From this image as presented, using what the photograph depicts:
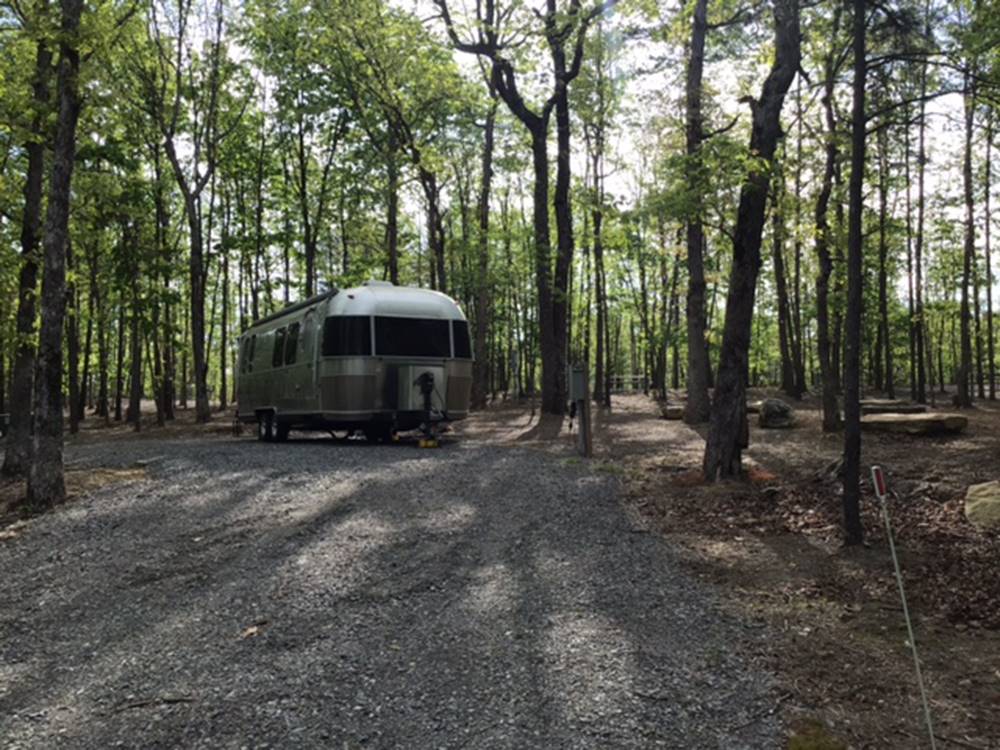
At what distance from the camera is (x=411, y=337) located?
14367mm

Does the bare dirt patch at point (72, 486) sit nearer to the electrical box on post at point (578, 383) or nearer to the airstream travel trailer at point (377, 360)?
the airstream travel trailer at point (377, 360)

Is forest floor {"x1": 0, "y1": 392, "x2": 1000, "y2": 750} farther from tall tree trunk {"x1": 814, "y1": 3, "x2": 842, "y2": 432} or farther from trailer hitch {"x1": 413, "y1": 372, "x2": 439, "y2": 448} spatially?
trailer hitch {"x1": 413, "y1": 372, "x2": 439, "y2": 448}

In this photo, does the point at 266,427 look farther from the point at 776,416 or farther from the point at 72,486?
the point at 776,416

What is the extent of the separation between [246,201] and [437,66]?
13.6m

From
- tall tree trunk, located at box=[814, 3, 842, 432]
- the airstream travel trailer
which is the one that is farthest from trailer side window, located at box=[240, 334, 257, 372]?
tall tree trunk, located at box=[814, 3, 842, 432]

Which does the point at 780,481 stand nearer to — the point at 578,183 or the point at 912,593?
the point at 912,593

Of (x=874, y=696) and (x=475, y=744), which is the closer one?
(x=475, y=744)

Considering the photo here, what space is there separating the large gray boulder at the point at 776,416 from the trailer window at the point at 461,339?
6821 millimetres

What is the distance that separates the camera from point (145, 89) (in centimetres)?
2222

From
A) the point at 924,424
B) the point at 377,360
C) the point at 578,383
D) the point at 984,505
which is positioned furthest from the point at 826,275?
the point at 377,360

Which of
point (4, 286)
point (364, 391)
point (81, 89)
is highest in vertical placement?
point (81, 89)

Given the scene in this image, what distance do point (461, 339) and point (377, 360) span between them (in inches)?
76.7

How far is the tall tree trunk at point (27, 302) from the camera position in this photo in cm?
1115

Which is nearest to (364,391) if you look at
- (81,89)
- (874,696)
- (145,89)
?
(81,89)
